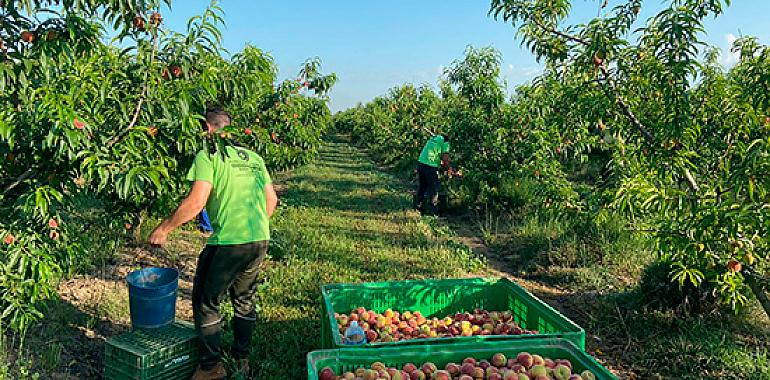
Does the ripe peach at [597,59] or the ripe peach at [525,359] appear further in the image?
the ripe peach at [597,59]

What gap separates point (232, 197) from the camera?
11.9 feet

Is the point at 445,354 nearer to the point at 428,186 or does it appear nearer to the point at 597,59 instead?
the point at 597,59

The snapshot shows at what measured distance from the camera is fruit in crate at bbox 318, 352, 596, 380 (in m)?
2.61

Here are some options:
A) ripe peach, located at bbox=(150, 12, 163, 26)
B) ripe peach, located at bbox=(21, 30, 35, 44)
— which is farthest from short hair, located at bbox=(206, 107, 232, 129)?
ripe peach, located at bbox=(21, 30, 35, 44)

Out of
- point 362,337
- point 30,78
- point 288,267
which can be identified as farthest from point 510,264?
point 30,78

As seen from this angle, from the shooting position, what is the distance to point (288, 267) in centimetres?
624

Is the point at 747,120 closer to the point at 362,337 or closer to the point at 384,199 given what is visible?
the point at 362,337

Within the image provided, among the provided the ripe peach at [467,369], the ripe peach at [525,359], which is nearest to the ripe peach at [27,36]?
the ripe peach at [467,369]

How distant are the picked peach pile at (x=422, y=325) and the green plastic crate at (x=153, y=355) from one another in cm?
102

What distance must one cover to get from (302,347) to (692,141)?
11.0 feet

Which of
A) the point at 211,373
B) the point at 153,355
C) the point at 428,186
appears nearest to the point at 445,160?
the point at 428,186

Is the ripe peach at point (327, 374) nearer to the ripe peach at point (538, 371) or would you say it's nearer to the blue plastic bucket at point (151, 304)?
the ripe peach at point (538, 371)

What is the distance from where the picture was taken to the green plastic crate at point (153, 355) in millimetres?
3305

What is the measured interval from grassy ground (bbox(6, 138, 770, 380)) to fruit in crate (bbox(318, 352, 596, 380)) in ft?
4.50
